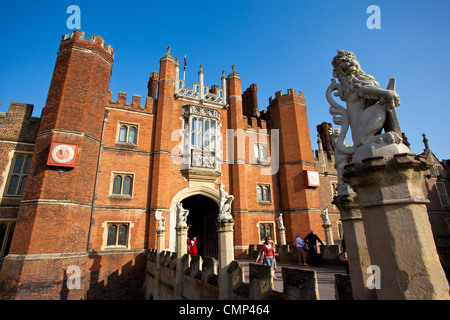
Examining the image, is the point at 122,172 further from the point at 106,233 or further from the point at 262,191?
the point at 262,191

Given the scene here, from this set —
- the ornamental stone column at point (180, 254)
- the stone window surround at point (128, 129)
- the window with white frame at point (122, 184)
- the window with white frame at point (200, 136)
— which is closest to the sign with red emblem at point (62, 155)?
the window with white frame at point (122, 184)

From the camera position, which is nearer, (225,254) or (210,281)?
(225,254)

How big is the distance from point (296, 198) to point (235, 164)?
4902mm

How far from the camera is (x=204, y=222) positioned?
18078mm

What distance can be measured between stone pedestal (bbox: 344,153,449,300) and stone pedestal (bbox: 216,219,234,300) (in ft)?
12.1

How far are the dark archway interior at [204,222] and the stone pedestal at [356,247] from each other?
12.5 m

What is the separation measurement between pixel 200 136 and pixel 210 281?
10789mm

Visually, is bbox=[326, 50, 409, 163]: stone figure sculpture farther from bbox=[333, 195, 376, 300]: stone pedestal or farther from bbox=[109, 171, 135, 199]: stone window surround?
bbox=[109, 171, 135, 199]: stone window surround

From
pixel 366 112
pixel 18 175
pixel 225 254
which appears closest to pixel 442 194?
pixel 225 254

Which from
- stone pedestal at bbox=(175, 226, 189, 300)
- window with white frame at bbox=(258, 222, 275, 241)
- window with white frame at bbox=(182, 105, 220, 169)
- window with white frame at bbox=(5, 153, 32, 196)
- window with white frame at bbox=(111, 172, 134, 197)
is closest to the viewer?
stone pedestal at bbox=(175, 226, 189, 300)

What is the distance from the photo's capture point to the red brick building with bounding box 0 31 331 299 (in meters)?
10.7

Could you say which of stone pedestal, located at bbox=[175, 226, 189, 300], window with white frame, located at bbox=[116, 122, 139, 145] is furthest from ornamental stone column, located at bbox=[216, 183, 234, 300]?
window with white frame, located at bbox=[116, 122, 139, 145]
